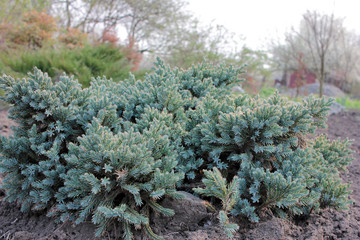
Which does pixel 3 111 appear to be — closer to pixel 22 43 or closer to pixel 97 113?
pixel 22 43

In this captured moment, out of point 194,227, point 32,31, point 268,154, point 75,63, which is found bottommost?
point 194,227

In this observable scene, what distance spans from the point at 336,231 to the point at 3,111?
678 cm

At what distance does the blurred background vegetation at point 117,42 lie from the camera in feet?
20.1

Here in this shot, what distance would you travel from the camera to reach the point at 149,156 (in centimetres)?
172

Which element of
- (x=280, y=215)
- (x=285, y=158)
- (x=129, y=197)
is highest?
(x=285, y=158)

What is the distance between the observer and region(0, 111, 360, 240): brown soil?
171cm

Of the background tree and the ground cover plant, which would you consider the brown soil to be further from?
the background tree

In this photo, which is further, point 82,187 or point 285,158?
point 285,158

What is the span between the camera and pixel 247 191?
1916 millimetres

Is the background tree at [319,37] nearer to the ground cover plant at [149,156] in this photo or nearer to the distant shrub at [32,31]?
the ground cover plant at [149,156]

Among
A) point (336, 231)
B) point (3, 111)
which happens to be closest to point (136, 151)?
point (336, 231)

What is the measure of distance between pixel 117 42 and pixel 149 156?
12.1 meters

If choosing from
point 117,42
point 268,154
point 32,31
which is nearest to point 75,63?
point 32,31

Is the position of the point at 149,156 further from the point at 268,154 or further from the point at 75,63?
the point at 75,63
